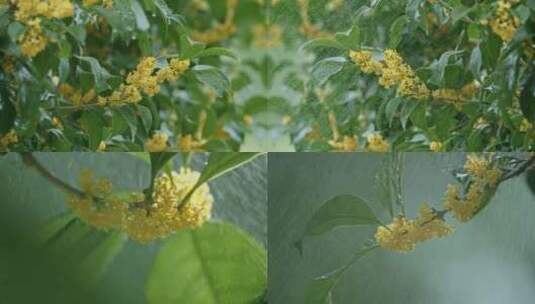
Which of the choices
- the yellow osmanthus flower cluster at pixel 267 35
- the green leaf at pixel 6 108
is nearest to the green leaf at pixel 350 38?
the yellow osmanthus flower cluster at pixel 267 35

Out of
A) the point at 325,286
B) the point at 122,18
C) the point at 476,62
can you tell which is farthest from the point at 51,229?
the point at 476,62

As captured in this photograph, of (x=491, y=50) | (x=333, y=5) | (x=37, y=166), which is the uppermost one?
(x=333, y=5)

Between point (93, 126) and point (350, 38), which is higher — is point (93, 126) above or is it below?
below

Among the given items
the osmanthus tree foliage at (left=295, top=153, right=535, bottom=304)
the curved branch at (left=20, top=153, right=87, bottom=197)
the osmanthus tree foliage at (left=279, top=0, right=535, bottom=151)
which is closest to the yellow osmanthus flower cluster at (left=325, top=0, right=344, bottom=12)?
the osmanthus tree foliage at (left=279, top=0, right=535, bottom=151)

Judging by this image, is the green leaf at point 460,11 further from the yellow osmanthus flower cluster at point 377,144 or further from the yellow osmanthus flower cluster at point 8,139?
the yellow osmanthus flower cluster at point 8,139

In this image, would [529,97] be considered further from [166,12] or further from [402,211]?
[166,12]

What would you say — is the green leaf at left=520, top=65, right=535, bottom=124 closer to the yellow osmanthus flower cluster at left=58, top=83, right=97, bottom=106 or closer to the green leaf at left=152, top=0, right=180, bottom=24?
the green leaf at left=152, top=0, right=180, bottom=24

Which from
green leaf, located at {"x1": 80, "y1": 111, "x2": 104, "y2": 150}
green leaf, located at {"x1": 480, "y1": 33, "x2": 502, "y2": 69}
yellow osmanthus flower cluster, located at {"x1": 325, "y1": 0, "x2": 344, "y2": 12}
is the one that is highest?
yellow osmanthus flower cluster, located at {"x1": 325, "y1": 0, "x2": 344, "y2": 12}
